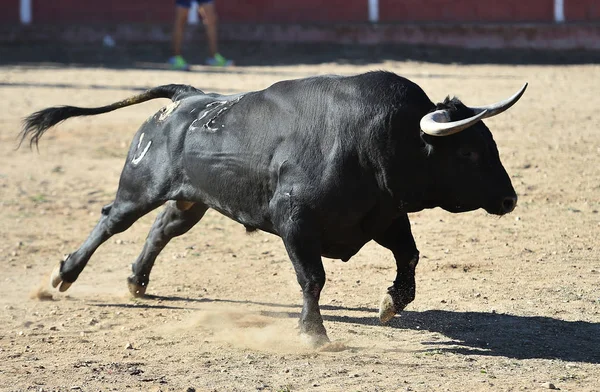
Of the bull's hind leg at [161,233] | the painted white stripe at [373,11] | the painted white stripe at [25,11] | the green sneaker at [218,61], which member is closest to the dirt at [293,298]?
the bull's hind leg at [161,233]

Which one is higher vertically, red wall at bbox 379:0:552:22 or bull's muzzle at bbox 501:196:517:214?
bull's muzzle at bbox 501:196:517:214

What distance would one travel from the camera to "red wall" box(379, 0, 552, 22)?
18281 mm

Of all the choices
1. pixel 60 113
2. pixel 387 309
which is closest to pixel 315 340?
pixel 387 309

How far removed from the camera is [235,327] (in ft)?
19.6

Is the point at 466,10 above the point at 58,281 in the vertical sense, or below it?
above

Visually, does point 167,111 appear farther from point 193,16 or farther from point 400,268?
point 193,16

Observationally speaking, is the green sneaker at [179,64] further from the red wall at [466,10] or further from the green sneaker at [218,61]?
the red wall at [466,10]

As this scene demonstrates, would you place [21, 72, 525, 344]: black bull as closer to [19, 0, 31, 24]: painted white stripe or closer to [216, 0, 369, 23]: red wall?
[216, 0, 369, 23]: red wall

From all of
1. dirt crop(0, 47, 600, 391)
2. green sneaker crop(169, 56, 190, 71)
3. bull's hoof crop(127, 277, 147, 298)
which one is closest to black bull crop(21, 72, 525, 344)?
dirt crop(0, 47, 600, 391)

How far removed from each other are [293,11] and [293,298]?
12.9 metres

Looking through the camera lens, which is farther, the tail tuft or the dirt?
the tail tuft

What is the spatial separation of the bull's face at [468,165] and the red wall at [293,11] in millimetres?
13540

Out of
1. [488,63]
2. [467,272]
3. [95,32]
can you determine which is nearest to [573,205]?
[467,272]

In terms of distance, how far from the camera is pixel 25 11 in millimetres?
18906
